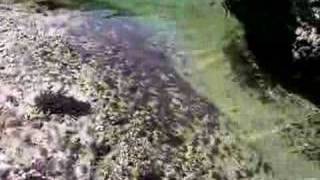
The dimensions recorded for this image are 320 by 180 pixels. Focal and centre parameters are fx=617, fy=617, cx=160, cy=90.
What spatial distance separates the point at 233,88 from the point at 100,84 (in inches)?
59.3

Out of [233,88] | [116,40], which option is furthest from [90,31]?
[233,88]

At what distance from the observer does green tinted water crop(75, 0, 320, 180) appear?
5.32 m

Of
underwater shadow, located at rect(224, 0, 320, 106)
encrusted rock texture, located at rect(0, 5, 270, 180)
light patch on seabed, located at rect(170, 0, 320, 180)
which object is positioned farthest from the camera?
underwater shadow, located at rect(224, 0, 320, 106)

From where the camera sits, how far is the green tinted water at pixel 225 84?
5324mm

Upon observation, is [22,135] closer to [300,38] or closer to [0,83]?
[0,83]

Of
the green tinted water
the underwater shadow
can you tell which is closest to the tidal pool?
the green tinted water

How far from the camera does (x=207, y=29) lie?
689 centimetres

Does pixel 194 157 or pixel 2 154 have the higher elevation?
pixel 2 154

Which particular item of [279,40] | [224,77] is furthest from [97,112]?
[279,40]

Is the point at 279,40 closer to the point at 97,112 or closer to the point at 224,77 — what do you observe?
the point at 224,77

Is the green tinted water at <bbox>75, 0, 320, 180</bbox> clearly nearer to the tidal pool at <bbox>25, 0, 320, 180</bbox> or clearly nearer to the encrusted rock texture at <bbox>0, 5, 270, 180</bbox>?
the tidal pool at <bbox>25, 0, 320, 180</bbox>

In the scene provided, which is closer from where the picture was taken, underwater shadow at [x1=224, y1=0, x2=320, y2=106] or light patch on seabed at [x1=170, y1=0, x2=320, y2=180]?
light patch on seabed at [x1=170, y1=0, x2=320, y2=180]

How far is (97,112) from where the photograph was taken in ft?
15.7

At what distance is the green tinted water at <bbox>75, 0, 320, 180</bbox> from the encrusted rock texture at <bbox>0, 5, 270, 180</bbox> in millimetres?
219
